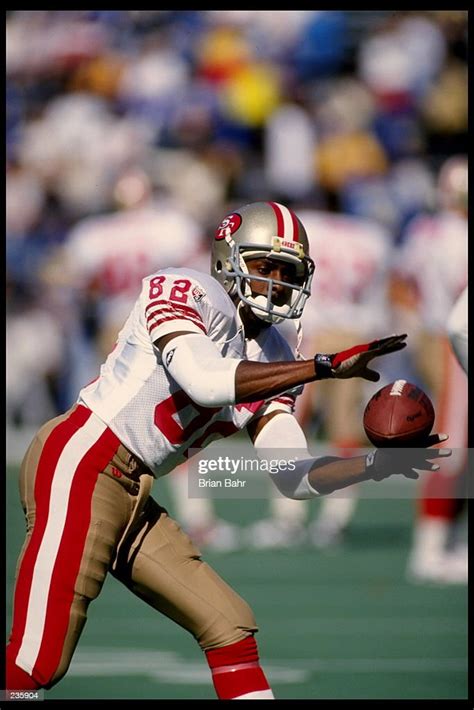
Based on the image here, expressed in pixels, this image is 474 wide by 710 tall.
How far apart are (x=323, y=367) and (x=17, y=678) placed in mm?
1067

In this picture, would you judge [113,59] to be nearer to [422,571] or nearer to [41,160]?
[41,160]

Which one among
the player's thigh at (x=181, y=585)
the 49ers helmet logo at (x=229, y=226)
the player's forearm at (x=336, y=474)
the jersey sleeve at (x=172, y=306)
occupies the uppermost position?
the 49ers helmet logo at (x=229, y=226)

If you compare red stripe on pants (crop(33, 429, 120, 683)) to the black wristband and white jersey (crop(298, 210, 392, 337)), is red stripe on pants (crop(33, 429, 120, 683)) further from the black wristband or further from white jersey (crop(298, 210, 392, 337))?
white jersey (crop(298, 210, 392, 337))

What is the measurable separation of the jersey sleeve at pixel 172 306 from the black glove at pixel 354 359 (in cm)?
35

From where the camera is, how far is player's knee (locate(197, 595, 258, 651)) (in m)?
3.43

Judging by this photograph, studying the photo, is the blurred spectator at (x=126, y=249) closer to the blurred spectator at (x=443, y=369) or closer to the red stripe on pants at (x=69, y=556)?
the blurred spectator at (x=443, y=369)

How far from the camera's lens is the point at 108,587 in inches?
266

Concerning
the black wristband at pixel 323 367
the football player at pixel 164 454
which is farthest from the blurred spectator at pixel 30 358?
the black wristband at pixel 323 367

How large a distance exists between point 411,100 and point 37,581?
891 cm

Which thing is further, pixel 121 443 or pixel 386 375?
pixel 386 375

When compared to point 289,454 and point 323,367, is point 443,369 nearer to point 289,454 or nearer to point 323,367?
point 289,454

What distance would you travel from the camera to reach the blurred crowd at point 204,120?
1109 centimetres

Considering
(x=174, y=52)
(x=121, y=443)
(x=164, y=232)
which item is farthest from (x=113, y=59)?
(x=121, y=443)

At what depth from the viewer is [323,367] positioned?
9.96 ft
